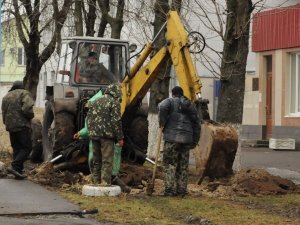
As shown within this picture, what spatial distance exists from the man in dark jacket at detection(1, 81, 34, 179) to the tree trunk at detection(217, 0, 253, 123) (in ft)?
13.7

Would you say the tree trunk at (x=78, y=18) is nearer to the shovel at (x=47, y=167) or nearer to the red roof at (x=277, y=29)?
the red roof at (x=277, y=29)

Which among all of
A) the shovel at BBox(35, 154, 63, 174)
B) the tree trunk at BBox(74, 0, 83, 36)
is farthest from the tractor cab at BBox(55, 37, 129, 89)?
the tree trunk at BBox(74, 0, 83, 36)

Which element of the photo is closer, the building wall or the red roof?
the red roof

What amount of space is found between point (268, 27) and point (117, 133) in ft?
49.8

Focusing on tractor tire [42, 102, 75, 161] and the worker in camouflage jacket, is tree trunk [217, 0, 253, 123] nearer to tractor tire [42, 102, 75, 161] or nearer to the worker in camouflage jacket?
tractor tire [42, 102, 75, 161]

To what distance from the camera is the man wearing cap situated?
14.0 metres

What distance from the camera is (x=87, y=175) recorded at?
13.2 meters

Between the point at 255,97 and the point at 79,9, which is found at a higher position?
the point at 79,9

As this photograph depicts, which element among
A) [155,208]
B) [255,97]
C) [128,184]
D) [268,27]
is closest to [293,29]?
[268,27]

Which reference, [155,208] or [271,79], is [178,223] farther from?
[271,79]

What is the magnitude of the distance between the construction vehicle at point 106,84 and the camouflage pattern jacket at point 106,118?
135 centimetres

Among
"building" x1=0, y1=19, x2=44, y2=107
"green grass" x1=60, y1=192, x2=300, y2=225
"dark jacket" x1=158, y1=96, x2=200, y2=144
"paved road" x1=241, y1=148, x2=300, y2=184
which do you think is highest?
"building" x1=0, y1=19, x2=44, y2=107

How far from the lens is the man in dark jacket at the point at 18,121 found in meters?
13.2

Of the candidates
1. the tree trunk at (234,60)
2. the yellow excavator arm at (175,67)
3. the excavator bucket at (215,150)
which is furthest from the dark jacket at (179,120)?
the tree trunk at (234,60)
